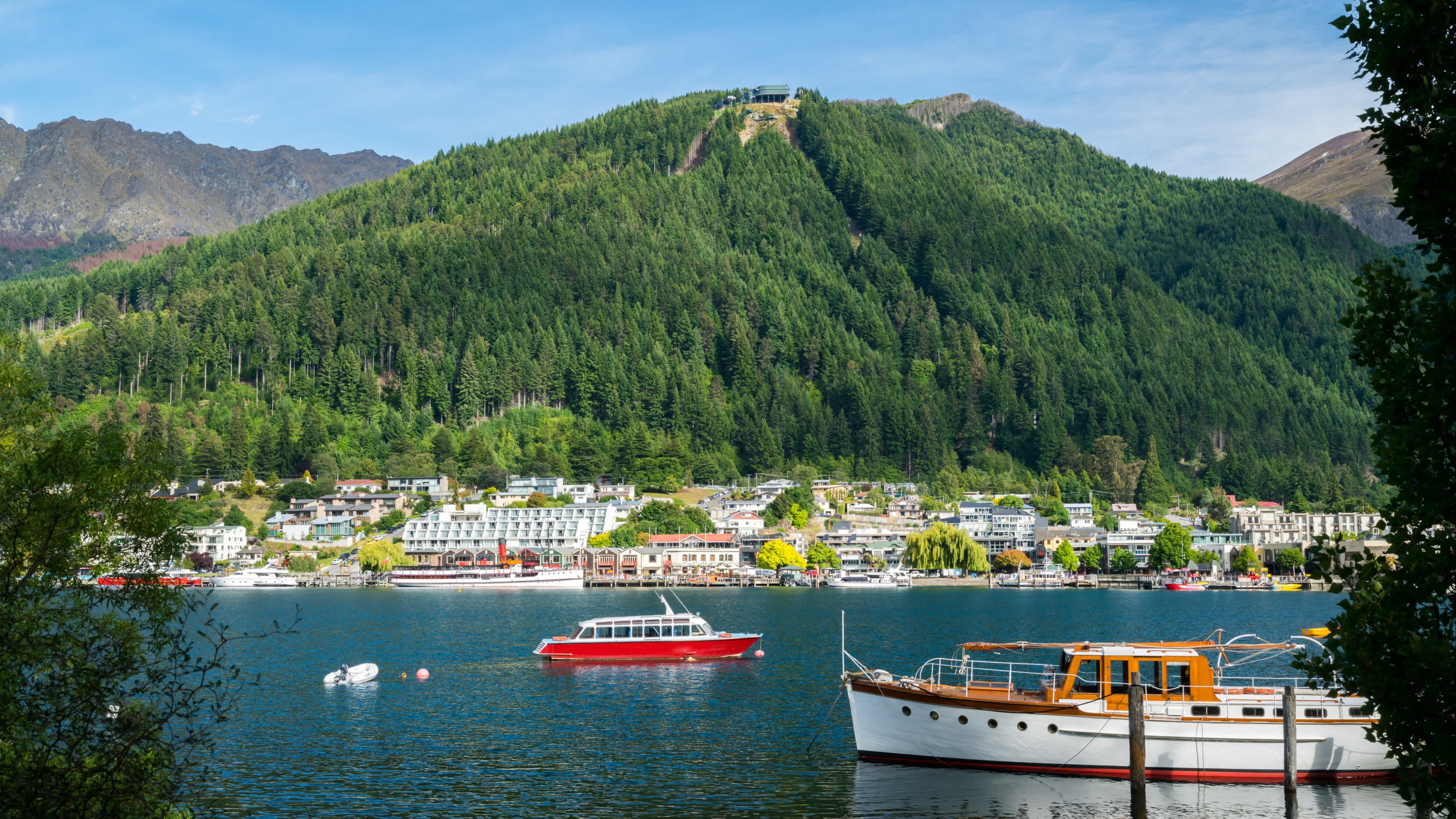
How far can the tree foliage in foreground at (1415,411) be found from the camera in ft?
52.0

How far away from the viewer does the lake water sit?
38.8m

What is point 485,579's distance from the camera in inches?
7392

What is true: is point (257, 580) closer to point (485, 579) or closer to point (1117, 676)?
point (485, 579)

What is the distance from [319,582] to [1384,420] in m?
188

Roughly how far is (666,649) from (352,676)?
65.5 feet

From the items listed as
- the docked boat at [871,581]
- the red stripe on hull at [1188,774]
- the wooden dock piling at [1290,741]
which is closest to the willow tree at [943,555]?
the docked boat at [871,581]

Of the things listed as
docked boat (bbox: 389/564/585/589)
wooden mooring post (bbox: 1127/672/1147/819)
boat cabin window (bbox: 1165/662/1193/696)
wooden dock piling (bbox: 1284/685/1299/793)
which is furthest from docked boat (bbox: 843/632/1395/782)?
docked boat (bbox: 389/564/585/589)

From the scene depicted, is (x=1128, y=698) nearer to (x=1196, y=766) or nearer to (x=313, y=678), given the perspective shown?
(x=1196, y=766)

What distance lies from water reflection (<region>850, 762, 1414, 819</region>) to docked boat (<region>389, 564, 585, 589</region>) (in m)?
146

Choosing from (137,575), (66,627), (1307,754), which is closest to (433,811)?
(137,575)

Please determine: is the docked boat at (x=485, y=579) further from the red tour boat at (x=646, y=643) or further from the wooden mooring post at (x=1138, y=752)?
the wooden mooring post at (x=1138, y=752)

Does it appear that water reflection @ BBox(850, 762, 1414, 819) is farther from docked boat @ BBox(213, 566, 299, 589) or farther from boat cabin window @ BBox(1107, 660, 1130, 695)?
docked boat @ BBox(213, 566, 299, 589)

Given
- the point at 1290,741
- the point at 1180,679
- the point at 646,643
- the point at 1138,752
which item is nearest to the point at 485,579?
the point at 646,643

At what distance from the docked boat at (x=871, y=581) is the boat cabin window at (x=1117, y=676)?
141626mm
